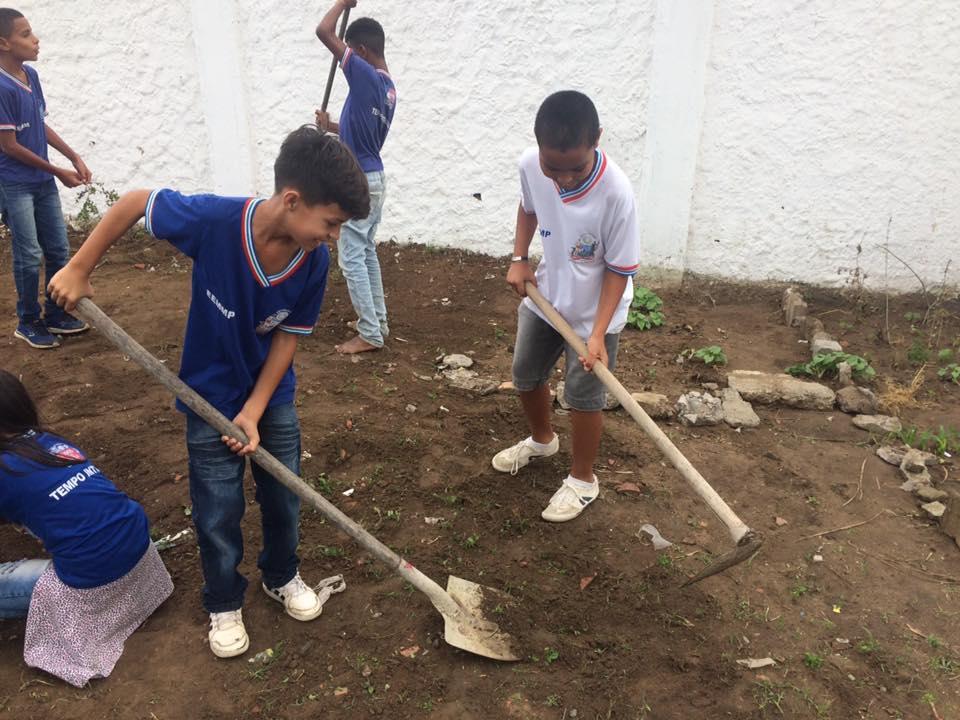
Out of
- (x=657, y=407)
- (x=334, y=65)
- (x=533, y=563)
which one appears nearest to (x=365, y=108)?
(x=334, y=65)

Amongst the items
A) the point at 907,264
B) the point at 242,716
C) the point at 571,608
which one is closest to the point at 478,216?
the point at 907,264

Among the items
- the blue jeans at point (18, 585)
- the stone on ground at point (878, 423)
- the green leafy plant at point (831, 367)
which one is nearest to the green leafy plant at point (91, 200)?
the blue jeans at point (18, 585)

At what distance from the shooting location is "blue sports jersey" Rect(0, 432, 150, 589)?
2130mm

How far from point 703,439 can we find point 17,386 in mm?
3127

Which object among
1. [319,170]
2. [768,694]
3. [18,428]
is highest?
[319,170]

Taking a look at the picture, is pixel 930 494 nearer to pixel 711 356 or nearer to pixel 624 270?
pixel 711 356

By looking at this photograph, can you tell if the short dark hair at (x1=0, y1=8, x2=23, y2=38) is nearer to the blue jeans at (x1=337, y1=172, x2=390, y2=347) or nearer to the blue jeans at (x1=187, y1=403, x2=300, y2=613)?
the blue jeans at (x1=337, y1=172, x2=390, y2=347)

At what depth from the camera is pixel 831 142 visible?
16.9ft

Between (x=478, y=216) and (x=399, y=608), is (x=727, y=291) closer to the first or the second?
(x=478, y=216)

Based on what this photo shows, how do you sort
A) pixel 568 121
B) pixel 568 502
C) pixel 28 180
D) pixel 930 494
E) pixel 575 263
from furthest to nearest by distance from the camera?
pixel 28 180 < pixel 930 494 < pixel 568 502 < pixel 575 263 < pixel 568 121

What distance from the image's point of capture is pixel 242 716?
7.18 feet

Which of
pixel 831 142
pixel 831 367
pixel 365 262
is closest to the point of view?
pixel 365 262

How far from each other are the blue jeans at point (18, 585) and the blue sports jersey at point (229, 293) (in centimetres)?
88

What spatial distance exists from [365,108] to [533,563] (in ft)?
9.09
